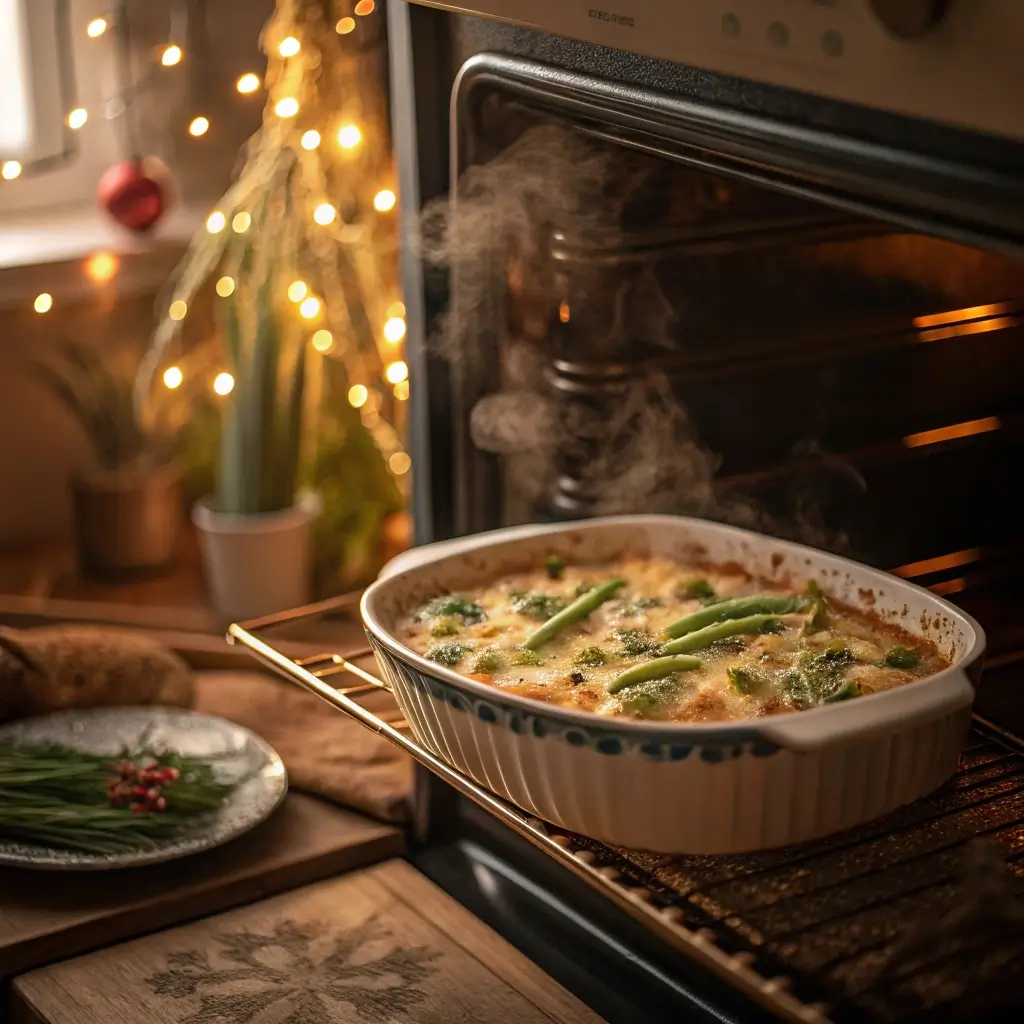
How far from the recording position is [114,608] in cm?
182

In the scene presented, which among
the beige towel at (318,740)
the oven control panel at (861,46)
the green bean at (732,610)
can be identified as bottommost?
the beige towel at (318,740)

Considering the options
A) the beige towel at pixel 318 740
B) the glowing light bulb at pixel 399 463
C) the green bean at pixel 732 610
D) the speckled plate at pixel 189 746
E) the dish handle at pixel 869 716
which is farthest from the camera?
the glowing light bulb at pixel 399 463

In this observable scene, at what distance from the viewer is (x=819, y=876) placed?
0.96m

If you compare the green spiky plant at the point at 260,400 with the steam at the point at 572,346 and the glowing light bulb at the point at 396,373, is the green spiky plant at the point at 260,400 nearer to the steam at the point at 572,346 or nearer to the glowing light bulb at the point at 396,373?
the glowing light bulb at the point at 396,373

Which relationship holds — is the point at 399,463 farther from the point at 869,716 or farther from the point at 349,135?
the point at 869,716

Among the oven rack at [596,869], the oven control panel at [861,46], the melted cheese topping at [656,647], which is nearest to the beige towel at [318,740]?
the oven rack at [596,869]

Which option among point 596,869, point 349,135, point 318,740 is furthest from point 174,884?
point 349,135

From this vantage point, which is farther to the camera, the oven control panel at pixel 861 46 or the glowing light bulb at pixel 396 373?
the glowing light bulb at pixel 396 373

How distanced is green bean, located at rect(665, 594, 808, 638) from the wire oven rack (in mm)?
146

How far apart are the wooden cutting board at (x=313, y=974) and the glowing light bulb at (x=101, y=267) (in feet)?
3.03

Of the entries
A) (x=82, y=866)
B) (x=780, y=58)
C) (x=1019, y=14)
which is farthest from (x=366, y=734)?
(x=1019, y=14)

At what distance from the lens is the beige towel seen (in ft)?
4.73

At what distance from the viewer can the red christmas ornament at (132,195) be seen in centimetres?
189

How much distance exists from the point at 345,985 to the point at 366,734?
0.39m
